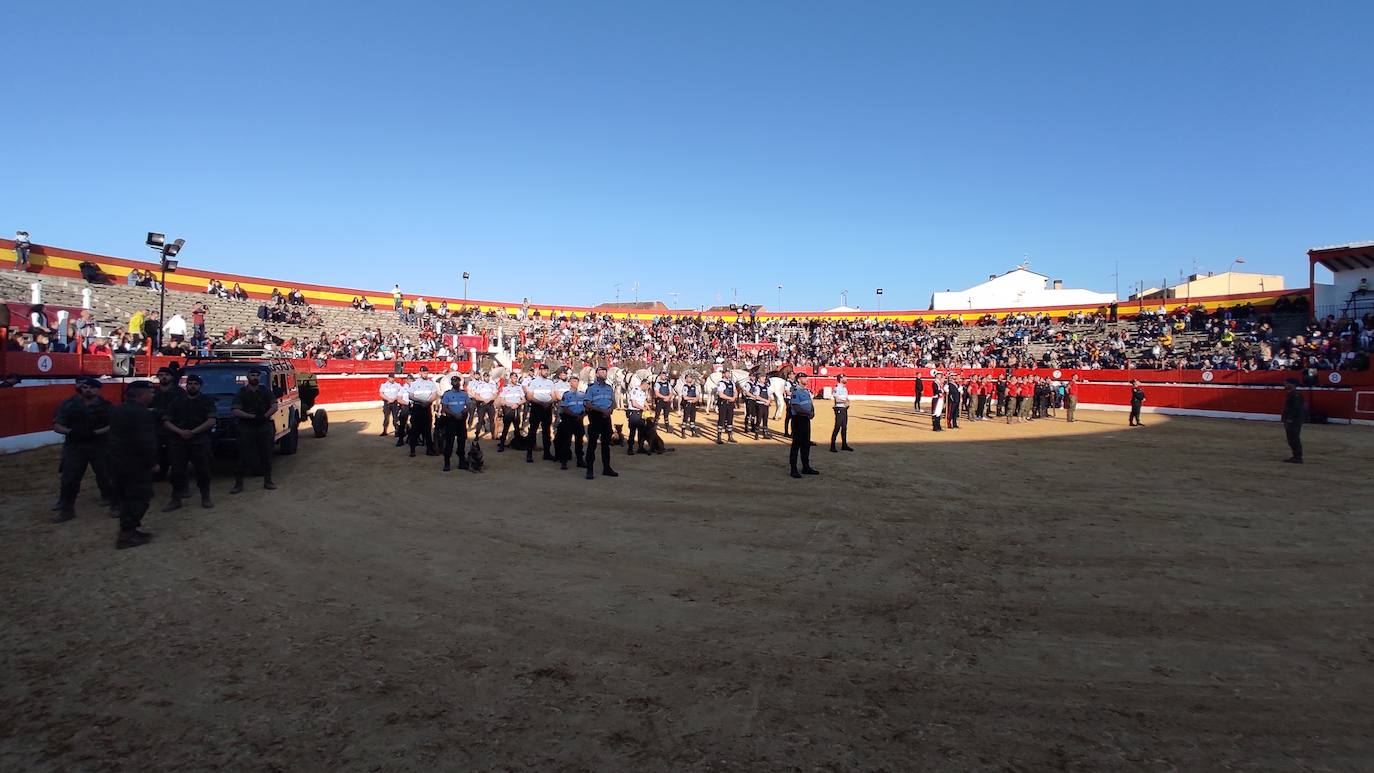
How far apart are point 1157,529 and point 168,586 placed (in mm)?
11285

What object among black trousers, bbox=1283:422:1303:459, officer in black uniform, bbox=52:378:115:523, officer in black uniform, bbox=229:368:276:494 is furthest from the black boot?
black trousers, bbox=1283:422:1303:459

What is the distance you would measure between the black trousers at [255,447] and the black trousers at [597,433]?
523 centimetres

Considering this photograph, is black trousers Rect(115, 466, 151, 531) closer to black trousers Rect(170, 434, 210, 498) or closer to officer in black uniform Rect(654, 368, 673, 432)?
black trousers Rect(170, 434, 210, 498)

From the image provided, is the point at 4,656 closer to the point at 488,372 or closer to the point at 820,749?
the point at 820,749

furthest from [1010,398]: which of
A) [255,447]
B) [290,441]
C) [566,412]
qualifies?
[255,447]

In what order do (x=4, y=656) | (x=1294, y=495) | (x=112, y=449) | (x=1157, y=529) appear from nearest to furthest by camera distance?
(x=4, y=656) → (x=112, y=449) → (x=1157, y=529) → (x=1294, y=495)

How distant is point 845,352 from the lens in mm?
47438

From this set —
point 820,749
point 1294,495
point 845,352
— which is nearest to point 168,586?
point 820,749

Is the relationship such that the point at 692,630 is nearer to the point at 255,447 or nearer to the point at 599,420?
the point at 599,420

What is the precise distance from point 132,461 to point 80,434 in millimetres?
1759

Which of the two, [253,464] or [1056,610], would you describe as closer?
[1056,610]

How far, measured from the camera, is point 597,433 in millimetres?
12391

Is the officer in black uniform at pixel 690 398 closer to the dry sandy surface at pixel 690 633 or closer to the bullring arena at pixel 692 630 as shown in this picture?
the bullring arena at pixel 692 630

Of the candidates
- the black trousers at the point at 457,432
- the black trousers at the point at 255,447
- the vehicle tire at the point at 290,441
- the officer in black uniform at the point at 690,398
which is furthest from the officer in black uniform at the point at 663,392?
the black trousers at the point at 255,447
